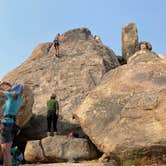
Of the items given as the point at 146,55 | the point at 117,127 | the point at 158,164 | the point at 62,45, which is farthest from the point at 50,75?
the point at 158,164

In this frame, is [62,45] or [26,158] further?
[62,45]

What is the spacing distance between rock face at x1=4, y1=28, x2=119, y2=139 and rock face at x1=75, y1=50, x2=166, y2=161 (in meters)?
5.00

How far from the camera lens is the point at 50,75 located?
22906 millimetres

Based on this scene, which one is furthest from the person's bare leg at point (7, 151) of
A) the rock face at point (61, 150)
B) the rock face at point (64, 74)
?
the rock face at point (64, 74)

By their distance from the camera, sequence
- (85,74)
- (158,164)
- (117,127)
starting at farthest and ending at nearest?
1. (85,74)
2. (117,127)
3. (158,164)

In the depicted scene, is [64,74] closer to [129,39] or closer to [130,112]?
[130,112]

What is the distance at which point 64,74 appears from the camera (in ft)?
73.9

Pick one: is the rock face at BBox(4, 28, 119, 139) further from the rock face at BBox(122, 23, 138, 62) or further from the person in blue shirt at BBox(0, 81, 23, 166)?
the person in blue shirt at BBox(0, 81, 23, 166)

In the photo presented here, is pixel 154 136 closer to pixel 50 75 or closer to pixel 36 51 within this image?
pixel 50 75

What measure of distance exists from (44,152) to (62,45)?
44.8 ft

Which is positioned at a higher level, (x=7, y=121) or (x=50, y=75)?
(x=50, y=75)

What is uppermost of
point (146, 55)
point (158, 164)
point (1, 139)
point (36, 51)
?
point (36, 51)

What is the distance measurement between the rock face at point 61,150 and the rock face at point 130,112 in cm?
92

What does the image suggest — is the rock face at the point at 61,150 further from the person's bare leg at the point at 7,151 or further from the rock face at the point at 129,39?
the rock face at the point at 129,39
